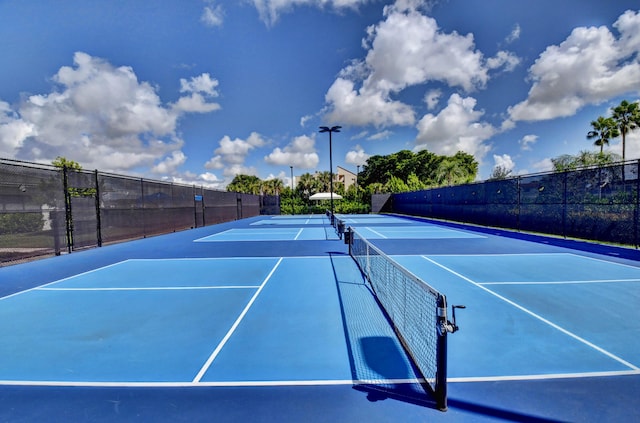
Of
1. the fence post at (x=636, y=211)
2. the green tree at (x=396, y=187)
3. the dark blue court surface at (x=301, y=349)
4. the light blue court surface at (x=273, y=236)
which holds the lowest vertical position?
the dark blue court surface at (x=301, y=349)

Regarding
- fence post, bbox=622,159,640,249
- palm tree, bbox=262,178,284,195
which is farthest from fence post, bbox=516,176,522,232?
palm tree, bbox=262,178,284,195

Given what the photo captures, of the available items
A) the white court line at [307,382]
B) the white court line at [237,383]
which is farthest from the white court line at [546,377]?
the white court line at [237,383]

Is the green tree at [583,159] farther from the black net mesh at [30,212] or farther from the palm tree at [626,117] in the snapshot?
the black net mesh at [30,212]

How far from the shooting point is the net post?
2895 mm

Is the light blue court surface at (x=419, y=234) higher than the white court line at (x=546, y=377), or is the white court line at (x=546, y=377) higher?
the light blue court surface at (x=419, y=234)

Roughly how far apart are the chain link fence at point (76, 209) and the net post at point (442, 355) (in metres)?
12.9

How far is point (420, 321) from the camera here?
4.56 m

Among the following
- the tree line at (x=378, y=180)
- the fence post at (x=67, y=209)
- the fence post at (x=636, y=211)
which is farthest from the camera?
the tree line at (x=378, y=180)

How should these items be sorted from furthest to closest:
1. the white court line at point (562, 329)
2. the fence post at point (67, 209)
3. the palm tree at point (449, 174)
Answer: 1. the palm tree at point (449, 174)
2. the fence post at point (67, 209)
3. the white court line at point (562, 329)

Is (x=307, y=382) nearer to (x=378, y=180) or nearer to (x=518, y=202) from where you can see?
(x=518, y=202)

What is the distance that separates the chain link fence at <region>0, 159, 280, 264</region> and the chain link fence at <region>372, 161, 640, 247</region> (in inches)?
809

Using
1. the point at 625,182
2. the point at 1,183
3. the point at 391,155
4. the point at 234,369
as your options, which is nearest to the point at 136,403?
the point at 234,369

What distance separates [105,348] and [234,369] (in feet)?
6.79

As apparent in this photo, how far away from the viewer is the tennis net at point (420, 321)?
9.72 ft
